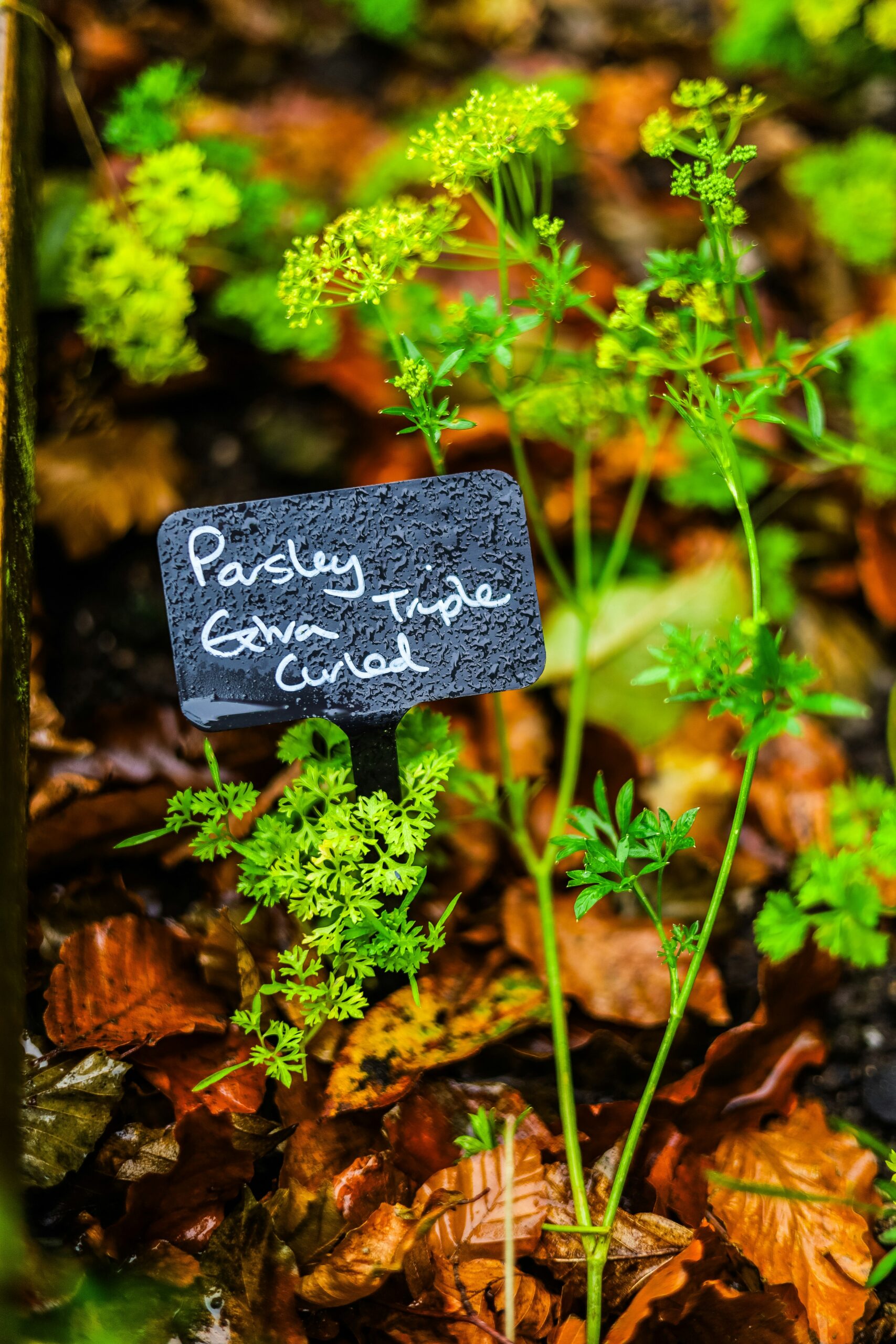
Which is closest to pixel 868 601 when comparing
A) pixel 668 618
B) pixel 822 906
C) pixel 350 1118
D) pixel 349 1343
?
pixel 668 618

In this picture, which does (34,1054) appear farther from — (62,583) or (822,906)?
(822,906)

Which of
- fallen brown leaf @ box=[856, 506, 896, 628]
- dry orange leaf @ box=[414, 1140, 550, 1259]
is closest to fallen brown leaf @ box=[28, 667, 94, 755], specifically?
dry orange leaf @ box=[414, 1140, 550, 1259]

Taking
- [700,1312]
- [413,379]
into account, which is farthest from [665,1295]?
[413,379]

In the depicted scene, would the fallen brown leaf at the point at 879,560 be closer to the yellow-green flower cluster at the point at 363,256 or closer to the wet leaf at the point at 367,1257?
the yellow-green flower cluster at the point at 363,256

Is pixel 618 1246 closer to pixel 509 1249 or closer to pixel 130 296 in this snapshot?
pixel 509 1249

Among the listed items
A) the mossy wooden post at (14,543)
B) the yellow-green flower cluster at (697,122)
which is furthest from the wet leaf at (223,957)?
the yellow-green flower cluster at (697,122)

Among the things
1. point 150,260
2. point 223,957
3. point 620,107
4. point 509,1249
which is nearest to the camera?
point 509,1249
